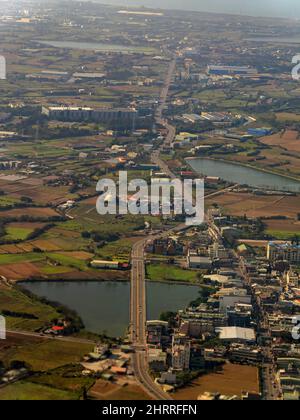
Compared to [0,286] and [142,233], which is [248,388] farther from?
[142,233]

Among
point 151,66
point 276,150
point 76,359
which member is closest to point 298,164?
point 276,150

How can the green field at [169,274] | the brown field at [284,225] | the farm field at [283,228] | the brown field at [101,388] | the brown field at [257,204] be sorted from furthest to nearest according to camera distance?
the brown field at [257,204]
the brown field at [284,225]
the farm field at [283,228]
the green field at [169,274]
the brown field at [101,388]

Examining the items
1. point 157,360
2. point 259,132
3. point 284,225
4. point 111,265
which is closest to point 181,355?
point 157,360

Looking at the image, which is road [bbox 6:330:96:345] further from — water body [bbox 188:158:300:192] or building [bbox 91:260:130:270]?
Answer: water body [bbox 188:158:300:192]

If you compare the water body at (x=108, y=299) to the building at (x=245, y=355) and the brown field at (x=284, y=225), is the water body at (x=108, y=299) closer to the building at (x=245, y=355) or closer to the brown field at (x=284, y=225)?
the building at (x=245, y=355)

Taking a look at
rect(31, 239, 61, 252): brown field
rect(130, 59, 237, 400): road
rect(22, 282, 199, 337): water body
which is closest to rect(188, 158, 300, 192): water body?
rect(130, 59, 237, 400): road

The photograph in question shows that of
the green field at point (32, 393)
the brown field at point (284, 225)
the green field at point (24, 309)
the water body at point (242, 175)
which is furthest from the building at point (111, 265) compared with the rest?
the water body at point (242, 175)

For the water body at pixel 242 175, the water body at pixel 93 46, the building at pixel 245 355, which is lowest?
the water body at pixel 242 175
